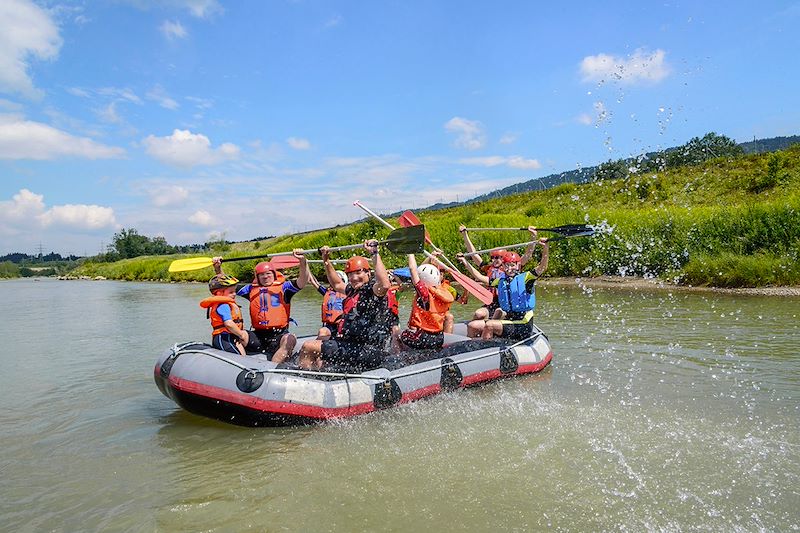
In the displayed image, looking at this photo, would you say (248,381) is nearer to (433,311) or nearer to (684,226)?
(433,311)

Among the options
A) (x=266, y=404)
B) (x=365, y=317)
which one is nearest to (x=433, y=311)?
(x=365, y=317)

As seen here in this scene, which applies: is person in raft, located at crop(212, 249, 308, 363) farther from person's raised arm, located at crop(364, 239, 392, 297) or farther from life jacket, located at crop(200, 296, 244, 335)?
person's raised arm, located at crop(364, 239, 392, 297)

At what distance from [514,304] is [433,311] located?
4.14 feet

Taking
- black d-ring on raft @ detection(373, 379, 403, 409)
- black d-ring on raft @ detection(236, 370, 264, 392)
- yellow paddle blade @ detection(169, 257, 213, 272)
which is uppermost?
yellow paddle blade @ detection(169, 257, 213, 272)

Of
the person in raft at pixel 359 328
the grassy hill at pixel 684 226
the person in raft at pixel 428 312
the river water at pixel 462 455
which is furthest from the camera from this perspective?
the grassy hill at pixel 684 226

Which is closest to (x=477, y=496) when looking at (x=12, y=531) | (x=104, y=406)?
(x=12, y=531)

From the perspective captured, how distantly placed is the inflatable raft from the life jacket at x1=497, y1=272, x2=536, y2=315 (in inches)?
57.0

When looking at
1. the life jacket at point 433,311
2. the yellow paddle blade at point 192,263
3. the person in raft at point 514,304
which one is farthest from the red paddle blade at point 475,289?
the yellow paddle blade at point 192,263

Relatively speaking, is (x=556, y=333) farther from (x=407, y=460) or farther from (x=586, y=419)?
(x=407, y=460)

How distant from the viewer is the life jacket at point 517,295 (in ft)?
22.2

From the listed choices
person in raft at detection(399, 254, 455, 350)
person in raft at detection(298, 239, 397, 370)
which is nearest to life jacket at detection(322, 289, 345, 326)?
person in raft at detection(298, 239, 397, 370)

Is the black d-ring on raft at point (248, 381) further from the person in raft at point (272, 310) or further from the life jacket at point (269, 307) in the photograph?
the life jacket at point (269, 307)

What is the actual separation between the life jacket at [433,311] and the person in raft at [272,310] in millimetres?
1251

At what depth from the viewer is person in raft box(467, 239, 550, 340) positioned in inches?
266
